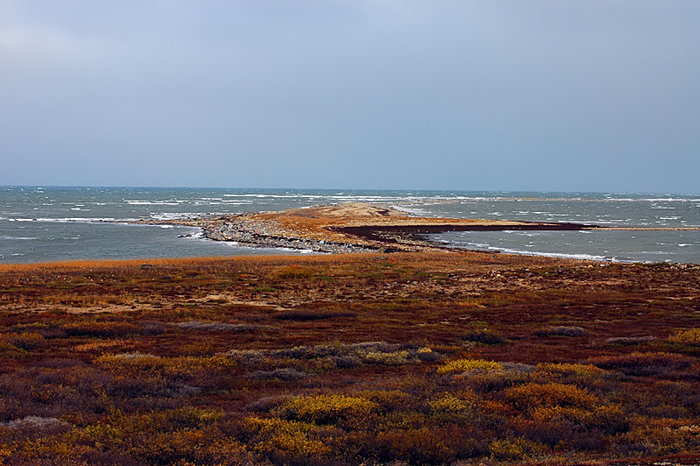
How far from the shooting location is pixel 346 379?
1214cm

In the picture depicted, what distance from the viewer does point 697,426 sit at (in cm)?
877

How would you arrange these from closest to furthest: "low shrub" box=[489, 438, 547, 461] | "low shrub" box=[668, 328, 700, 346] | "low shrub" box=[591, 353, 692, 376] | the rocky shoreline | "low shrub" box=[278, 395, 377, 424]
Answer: "low shrub" box=[489, 438, 547, 461], "low shrub" box=[278, 395, 377, 424], "low shrub" box=[591, 353, 692, 376], "low shrub" box=[668, 328, 700, 346], the rocky shoreline

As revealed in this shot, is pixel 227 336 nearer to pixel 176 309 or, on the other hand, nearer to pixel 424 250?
pixel 176 309

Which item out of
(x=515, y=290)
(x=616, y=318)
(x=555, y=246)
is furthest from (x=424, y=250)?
(x=616, y=318)

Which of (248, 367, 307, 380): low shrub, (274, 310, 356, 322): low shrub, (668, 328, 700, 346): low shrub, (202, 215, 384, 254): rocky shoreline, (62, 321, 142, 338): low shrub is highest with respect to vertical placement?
(668, 328, 700, 346): low shrub

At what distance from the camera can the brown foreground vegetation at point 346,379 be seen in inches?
319

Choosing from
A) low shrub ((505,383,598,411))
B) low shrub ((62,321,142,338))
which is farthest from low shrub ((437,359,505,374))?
low shrub ((62,321,142,338))

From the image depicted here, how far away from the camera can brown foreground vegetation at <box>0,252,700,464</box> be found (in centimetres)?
809

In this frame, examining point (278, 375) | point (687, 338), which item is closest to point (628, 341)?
point (687, 338)

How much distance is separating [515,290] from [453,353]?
16.9 m

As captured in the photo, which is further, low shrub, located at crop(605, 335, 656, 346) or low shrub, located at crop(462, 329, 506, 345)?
low shrub, located at crop(462, 329, 506, 345)

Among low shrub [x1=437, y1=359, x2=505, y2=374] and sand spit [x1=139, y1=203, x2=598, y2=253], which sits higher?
low shrub [x1=437, y1=359, x2=505, y2=374]

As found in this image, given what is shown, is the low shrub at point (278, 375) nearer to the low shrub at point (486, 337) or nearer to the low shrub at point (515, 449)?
the low shrub at point (515, 449)

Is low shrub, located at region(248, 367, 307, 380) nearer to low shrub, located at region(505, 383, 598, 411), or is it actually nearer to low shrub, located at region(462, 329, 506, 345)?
low shrub, located at region(505, 383, 598, 411)
